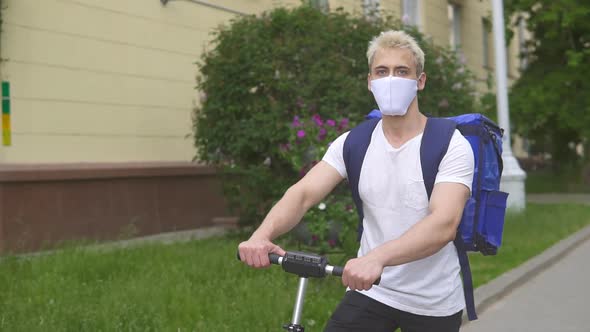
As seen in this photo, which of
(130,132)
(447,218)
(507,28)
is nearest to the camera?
(447,218)

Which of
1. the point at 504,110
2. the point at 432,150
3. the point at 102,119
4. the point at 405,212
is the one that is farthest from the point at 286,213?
the point at 504,110

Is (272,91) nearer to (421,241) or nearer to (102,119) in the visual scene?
(102,119)

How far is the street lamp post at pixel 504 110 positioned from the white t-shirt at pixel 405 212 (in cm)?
1310

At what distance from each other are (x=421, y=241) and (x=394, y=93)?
0.52 m

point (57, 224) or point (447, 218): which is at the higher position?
point (447, 218)

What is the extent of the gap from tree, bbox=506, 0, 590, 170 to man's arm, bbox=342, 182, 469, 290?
63.6 feet

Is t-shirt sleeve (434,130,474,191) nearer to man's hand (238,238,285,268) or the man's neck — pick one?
the man's neck

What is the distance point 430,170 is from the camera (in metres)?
3.04

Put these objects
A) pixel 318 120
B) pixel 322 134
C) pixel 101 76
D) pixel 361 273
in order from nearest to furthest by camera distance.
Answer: pixel 361 273 < pixel 322 134 < pixel 318 120 < pixel 101 76

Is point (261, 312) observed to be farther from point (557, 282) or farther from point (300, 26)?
point (300, 26)

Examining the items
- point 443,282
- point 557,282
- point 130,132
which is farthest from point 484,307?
point 130,132

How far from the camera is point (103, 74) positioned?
12805 millimetres

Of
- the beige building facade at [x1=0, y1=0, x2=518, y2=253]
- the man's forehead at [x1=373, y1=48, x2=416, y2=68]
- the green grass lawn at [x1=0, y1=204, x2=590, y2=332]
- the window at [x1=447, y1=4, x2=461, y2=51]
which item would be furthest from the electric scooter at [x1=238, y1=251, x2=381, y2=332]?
the window at [x1=447, y1=4, x2=461, y2=51]

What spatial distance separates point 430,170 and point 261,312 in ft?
11.6
